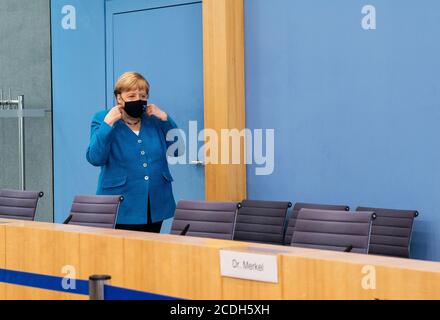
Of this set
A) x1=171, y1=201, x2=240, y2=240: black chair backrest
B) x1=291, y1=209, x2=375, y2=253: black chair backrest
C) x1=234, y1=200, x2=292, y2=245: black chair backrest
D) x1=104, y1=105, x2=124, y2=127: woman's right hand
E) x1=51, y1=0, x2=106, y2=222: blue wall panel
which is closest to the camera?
x1=291, y1=209, x2=375, y2=253: black chair backrest

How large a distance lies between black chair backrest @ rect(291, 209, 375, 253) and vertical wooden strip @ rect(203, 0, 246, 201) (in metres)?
2.24

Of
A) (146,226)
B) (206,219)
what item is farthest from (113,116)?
(206,219)

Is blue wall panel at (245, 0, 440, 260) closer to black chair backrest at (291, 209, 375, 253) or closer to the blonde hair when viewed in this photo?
the blonde hair

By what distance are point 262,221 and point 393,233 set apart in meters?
1.03

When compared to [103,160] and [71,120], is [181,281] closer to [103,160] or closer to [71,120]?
[103,160]

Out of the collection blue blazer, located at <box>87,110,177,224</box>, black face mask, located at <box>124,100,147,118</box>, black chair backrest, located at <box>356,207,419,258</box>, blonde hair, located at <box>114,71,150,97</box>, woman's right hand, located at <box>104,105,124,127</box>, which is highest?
blonde hair, located at <box>114,71,150,97</box>

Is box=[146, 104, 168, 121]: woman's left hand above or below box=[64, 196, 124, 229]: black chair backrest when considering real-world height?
above

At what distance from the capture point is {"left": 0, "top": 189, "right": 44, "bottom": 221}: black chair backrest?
18.0 feet

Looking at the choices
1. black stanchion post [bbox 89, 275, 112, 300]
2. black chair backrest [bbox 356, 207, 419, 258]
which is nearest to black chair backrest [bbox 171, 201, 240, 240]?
black chair backrest [bbox 356, 207, 419, 258]

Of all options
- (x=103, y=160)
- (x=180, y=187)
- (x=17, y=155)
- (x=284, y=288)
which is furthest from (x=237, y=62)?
(x=284, y=288)

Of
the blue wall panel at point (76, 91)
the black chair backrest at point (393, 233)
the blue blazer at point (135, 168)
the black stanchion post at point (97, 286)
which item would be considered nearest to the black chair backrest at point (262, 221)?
the black chair backrest at point (393, 233)

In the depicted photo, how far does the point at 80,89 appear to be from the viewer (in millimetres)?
7672

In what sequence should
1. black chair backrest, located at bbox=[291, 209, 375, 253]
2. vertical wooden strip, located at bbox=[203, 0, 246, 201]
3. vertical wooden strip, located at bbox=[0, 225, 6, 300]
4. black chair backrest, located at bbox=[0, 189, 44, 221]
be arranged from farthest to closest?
vertical wooden strip, located at bbox=[203, 0, 246, 201] < black chair backrest, located at bbox=[0, 189, 44, 221] < black chair backrest, located at bbox=[291, 209, 375, 253] < vertical wooden strip, located at bbox=[0, 225, 6, 300]

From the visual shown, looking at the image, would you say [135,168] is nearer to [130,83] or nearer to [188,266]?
[130,83]
